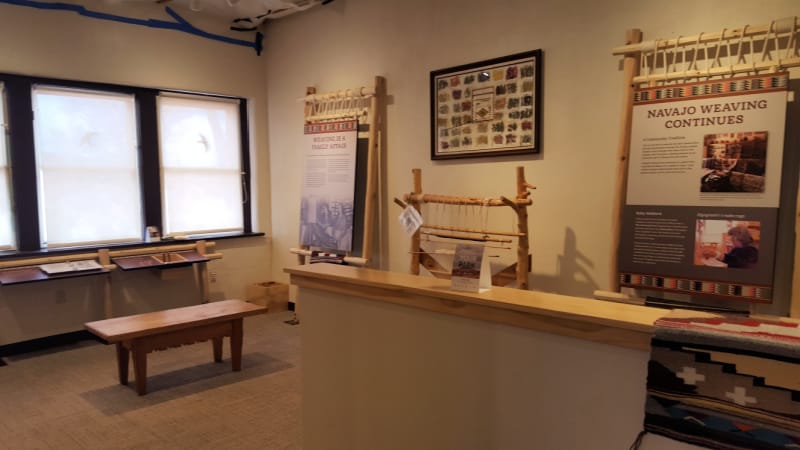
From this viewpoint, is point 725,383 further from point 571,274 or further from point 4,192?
point 4,192

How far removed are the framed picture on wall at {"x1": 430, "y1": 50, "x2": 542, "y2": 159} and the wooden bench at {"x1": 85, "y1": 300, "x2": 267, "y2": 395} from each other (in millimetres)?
1949

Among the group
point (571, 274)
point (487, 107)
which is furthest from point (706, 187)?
point (487, 107)

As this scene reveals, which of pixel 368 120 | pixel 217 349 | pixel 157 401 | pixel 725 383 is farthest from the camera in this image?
pixel 368 120

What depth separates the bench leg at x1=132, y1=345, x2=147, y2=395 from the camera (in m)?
3.33

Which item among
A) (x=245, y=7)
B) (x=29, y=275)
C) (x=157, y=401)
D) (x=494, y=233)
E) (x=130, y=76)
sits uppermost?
(x=245, y=7)

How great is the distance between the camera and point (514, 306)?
1491 millimetres

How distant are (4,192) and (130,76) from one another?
143 centimetres

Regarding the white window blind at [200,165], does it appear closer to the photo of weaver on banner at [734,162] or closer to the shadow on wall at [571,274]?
the shadow on wall at [571,274]

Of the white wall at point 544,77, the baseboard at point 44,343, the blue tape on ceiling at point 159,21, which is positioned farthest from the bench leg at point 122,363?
the blue tape on ceiling at point 159,21

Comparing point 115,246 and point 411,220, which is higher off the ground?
point 411,220

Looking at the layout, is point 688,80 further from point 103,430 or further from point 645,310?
point 103,430

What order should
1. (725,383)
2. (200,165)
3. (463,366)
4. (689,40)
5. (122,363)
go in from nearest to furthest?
(725,383)
(463,366)
(689,40)
(122,363)
(200,165)

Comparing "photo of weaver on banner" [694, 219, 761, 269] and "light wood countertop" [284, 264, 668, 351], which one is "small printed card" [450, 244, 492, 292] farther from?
"photo of weaver on banner" [694, 219, 761, 269]

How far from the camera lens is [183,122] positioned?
5.19 m
